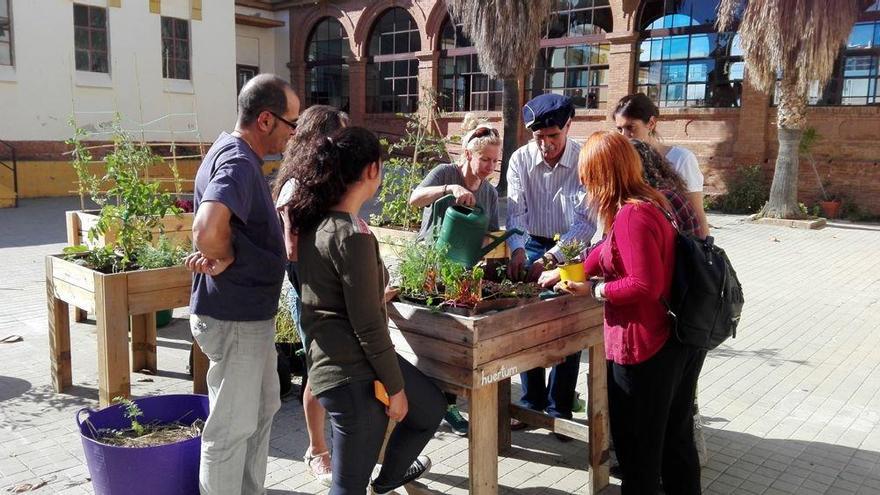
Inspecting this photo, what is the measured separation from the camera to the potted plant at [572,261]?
9.65 ft

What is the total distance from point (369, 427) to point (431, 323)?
1.71 feet

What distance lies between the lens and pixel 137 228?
15.0 feet

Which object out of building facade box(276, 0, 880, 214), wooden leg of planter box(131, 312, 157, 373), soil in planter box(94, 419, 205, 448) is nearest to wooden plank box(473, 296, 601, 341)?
soil in planter box(94, 419, 205, 448)

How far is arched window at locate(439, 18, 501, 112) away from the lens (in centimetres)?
2120

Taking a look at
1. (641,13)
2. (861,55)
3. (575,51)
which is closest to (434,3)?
(575,51)

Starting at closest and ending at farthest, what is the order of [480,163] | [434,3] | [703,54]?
[480,163] < [703,54] < [434,3]

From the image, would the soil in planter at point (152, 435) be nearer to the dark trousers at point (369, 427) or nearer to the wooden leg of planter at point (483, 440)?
the dark trousers at point (369, 427)

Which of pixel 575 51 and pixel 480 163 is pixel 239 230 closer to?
pixel 480 163

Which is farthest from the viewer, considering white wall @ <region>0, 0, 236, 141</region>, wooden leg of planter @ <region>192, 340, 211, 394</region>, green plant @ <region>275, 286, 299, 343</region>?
white wall @ <region>0, 0, 236, 141</region>

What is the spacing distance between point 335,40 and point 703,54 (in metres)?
13.4

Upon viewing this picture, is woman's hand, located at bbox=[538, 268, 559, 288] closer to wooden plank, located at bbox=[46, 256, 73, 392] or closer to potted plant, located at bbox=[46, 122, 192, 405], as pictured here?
potted plant, located at bbox=[46, 122, 192, 405]

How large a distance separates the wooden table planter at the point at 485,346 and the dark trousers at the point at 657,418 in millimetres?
313

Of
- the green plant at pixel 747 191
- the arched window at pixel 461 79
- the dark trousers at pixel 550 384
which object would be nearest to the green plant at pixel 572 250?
the dark trousers at pixel 550 384

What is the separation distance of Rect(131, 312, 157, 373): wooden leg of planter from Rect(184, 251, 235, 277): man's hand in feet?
8.96
